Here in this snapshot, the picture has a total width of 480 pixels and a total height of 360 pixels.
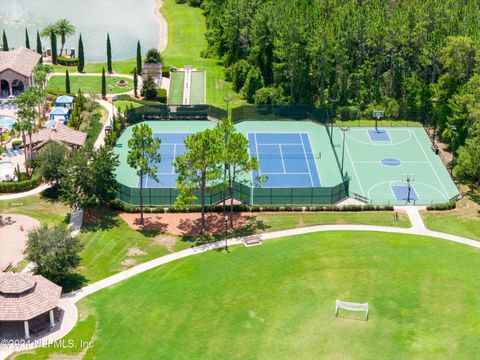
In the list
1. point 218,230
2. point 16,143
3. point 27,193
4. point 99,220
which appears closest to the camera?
point 218,230

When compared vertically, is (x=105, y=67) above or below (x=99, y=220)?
above

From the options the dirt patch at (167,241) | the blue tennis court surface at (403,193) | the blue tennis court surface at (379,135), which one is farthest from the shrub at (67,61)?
the blue tennis court surface at (403,193)

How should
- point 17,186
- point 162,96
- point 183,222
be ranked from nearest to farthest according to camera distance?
point 183,222, point 17,186, point 162,96

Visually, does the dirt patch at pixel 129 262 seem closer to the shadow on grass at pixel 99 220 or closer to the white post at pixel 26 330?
the shadow on grass at pixel 99 220

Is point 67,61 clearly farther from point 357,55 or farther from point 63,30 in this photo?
point 357,55

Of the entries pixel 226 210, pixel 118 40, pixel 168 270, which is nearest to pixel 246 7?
pixel 118 40

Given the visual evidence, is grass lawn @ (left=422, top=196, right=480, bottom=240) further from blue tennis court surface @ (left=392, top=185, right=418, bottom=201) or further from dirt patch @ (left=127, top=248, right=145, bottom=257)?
dirt patch @ (left=127, top=248, right=145, bottom=257)

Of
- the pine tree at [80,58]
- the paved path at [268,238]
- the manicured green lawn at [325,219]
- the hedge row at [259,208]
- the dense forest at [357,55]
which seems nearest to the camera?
the paved path at [268,238]

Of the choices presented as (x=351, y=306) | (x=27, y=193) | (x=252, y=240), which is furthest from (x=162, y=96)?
(x=351, y=306)
